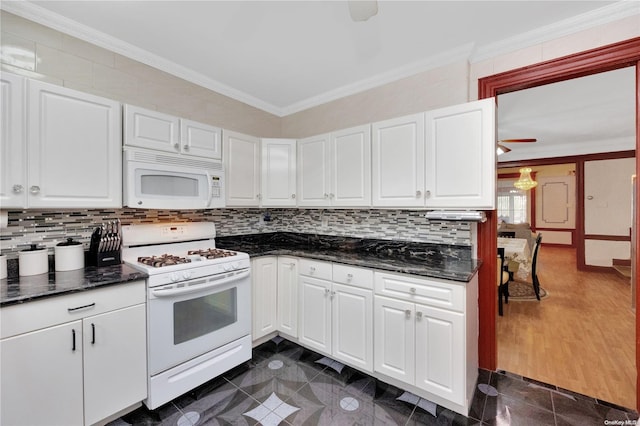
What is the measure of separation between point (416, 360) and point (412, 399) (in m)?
0.30

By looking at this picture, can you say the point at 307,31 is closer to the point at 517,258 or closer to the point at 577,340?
the point at 577,340

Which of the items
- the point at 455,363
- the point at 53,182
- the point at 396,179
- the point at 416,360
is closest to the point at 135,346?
the point at 53,182

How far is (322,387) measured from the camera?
2.02 metres

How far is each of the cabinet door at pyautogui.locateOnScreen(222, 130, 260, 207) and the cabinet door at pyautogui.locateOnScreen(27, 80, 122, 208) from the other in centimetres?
86

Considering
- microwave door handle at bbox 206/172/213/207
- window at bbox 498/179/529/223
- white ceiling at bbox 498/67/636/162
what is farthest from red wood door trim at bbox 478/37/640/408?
window at bbox 498/179/529/223

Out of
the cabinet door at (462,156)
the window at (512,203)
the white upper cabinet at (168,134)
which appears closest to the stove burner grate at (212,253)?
the white upper cabinet at (168,134)

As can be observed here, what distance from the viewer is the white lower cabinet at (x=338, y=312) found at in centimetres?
207

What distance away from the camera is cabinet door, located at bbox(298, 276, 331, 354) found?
2.30m

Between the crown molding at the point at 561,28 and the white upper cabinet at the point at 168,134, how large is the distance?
2.30 meters

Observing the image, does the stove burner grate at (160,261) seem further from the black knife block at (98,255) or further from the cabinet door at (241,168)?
the cabinet door at (241,168)

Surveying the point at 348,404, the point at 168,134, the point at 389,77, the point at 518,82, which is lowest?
the point at 348,404

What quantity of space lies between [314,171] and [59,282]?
2.04 meters

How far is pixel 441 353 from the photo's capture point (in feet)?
5.73

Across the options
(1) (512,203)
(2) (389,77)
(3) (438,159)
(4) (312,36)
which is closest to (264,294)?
(3) (438,159)
